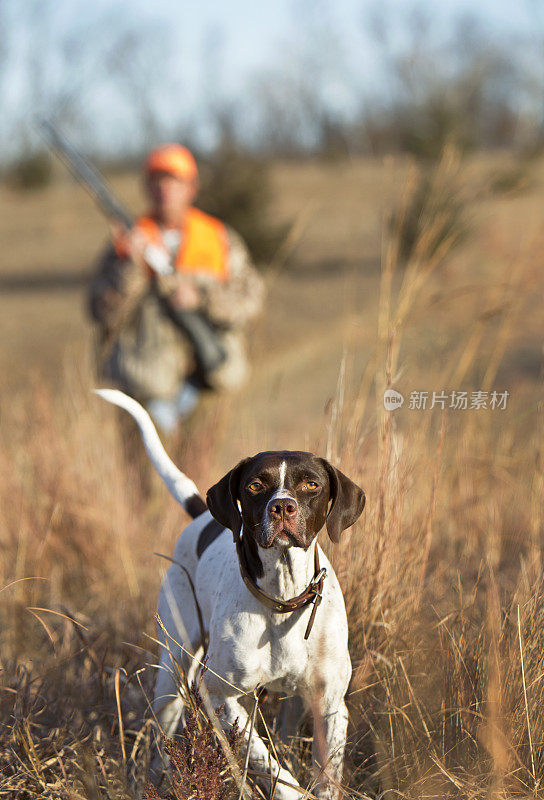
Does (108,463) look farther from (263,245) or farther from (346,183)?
(346,183)

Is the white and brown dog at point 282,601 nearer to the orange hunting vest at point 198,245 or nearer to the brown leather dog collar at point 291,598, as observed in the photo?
the brown leather dog collar at point 291,598

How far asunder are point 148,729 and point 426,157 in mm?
4531

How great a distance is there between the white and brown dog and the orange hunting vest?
9.69 feet

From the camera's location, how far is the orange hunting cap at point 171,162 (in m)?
4.41

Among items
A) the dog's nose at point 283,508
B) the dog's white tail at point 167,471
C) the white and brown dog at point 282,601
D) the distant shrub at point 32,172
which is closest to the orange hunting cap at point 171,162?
the dog's white tail at point 167,471

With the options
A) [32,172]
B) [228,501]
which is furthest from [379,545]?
[32,172]

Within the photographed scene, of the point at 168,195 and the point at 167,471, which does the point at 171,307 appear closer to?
the point at 168,195

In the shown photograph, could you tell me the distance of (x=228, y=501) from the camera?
172 centimetres

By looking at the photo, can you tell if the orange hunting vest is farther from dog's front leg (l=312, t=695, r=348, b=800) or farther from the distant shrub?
the distant shrub

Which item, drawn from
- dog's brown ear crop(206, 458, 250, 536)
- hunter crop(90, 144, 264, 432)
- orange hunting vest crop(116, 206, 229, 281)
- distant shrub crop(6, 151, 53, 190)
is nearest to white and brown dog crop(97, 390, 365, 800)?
dog's brown ear crop(206, 458, 250, 536)

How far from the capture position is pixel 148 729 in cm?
214

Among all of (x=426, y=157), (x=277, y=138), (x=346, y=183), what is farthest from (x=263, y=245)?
(x=277, y=138)

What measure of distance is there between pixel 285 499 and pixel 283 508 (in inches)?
0.7

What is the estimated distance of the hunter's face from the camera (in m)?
4.50
